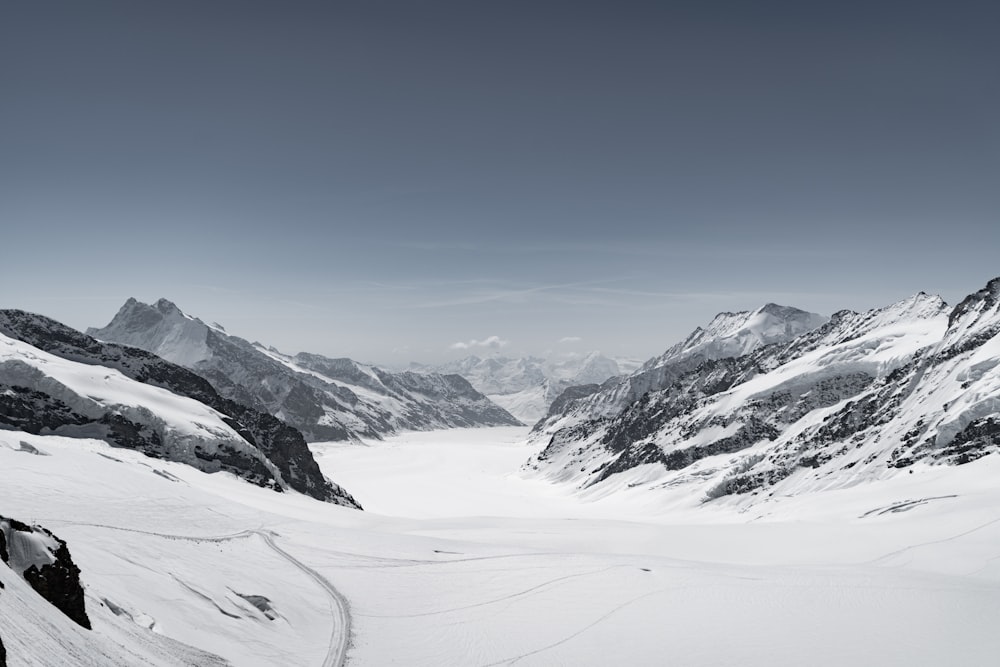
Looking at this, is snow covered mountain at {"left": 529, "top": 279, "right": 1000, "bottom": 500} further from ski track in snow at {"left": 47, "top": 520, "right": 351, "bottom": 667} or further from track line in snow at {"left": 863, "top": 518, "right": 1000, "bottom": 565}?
ski track in snow at {"left": 47, "top": 520, "right": 351, "bottom": 667}

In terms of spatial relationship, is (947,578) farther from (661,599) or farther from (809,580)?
(661,599)

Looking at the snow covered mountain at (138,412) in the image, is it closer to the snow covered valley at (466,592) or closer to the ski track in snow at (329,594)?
the snow covered valley at (466,592)

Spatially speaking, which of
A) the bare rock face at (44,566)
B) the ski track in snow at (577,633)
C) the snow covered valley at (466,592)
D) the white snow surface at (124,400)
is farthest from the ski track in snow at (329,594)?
the white snow surface at (124,400)

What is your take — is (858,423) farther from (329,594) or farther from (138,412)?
(138,412)

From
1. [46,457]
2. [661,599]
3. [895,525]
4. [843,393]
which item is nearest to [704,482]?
[843,393]

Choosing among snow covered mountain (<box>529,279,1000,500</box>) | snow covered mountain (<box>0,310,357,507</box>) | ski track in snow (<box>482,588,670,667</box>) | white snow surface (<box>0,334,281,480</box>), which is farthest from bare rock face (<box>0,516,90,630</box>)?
snow covered mountain (<box>529,279,1000,500</box>)

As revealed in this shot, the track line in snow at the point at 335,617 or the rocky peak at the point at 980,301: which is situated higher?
the rocky peak at the point at 980,301

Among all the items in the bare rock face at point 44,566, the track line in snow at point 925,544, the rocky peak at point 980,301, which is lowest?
the track line in snow at point 925,544
